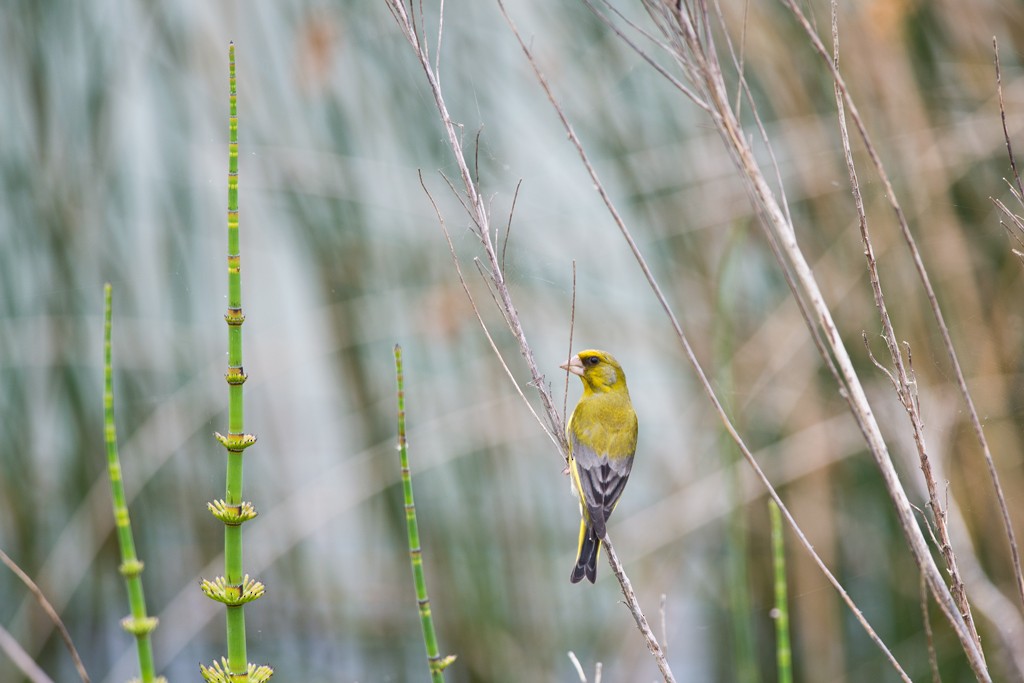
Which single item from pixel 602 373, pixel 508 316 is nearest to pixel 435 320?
pixel 602 373

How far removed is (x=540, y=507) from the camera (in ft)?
5.64

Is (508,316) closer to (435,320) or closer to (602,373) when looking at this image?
(602,373)

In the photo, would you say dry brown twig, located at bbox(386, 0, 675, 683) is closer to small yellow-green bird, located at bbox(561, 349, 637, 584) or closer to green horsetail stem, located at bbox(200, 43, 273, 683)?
green horsetail stem, located at bbox(200, 43, 273, 683)

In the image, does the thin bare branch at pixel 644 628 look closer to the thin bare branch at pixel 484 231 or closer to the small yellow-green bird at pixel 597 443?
the thin bare branch at pixel 484 231

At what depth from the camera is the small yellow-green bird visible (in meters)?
1.06

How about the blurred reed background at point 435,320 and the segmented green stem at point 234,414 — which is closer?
the segmented green stem at point 234,414

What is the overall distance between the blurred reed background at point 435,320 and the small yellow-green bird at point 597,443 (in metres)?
0.42

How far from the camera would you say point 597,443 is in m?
1.15

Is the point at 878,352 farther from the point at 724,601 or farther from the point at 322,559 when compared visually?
the point at 322,559

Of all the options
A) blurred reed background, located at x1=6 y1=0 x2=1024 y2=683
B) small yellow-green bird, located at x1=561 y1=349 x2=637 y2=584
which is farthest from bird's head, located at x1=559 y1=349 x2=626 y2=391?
blurred reed background, located at x1=6 y1=0 x2=1024 y2=683

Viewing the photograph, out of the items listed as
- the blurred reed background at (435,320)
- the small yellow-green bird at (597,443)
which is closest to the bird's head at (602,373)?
the small yellow-green bird at (597,443)

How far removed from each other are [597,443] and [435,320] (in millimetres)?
599

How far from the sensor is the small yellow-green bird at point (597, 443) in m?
1.06

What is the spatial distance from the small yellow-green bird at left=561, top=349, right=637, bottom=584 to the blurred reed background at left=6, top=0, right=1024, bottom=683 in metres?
0.42
